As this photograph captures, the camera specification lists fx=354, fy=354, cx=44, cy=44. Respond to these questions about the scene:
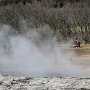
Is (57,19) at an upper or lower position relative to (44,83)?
upper

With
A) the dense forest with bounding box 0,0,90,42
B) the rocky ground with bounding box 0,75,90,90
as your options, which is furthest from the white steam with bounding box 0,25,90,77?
the dense forest with bounding box 0,0,90,42

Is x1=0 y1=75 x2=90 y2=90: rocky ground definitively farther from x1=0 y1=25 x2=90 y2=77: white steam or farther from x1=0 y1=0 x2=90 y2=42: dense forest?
x1=0 y1=0 x2=90 y2=42: dense forest

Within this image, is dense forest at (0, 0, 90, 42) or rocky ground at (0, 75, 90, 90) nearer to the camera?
rocky ground at (0, 75, 90, 90)

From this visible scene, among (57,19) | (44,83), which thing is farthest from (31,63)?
(57,19)

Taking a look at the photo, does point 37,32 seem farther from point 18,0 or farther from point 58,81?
point 58,81

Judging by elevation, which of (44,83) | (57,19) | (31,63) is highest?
(57,19)

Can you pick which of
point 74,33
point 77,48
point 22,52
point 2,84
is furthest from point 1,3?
point 2,84

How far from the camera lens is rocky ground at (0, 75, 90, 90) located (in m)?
8.01

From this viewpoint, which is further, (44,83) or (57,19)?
(57,19)

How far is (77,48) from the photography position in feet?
108

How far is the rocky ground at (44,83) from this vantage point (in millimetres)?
8008

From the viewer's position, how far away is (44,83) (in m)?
8.36

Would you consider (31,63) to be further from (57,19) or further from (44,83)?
(57,19)

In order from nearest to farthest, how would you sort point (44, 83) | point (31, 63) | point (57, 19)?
point (44, 83) < point (31, 63) < point (57, 19)
